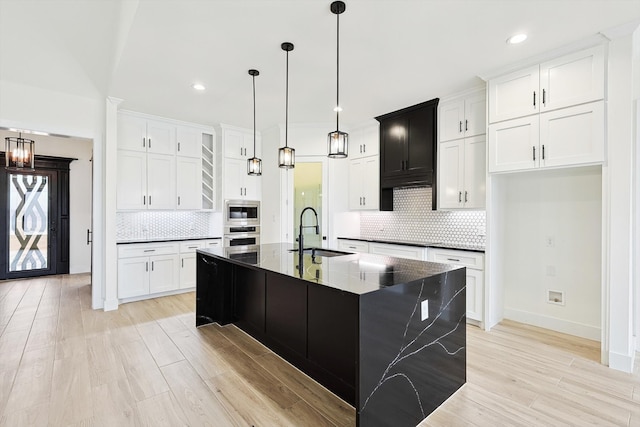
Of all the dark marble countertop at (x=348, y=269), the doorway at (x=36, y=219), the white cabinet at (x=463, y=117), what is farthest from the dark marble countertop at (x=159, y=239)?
the white cabinet at (x=463, y=117)

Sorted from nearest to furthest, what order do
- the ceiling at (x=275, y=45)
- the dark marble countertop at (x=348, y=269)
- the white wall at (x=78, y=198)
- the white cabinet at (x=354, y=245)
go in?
the dark marble countertop at (x=348, y=269) < the ceiling at (x=275, y=45) < the white cabinet at (x=354, y=245) < the white wall at (x=78, y=198)

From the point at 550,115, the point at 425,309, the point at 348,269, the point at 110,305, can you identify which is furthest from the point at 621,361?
the point at 110,305

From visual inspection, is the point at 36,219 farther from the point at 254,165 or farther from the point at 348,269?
the point at 348,269

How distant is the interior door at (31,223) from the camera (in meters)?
6.06

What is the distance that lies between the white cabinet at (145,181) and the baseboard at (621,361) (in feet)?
18.7

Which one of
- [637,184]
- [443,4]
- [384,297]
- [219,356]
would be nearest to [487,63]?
[443,4]

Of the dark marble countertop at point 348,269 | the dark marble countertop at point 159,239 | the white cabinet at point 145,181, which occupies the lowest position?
the dark marble countertop at point 159,239

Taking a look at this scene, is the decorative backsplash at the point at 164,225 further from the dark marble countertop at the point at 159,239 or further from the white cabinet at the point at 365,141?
the white cabinet at the point at 365,141

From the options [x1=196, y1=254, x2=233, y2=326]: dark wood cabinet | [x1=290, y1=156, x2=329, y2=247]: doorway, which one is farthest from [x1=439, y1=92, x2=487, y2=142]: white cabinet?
[x1=196, y1=254, x2=233, y2=326]: dark wood cabinet

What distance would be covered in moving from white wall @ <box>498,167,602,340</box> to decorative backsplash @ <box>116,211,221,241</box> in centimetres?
469

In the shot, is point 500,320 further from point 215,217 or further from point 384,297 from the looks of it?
point 215,217

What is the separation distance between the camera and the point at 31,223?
20.5 ft

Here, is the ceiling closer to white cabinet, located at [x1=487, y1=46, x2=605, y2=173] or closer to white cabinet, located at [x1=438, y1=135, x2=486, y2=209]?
white cabinet, located at [x1=487, y1=46, x2=605, y2=173]

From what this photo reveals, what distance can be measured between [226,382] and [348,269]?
1.33 meters
